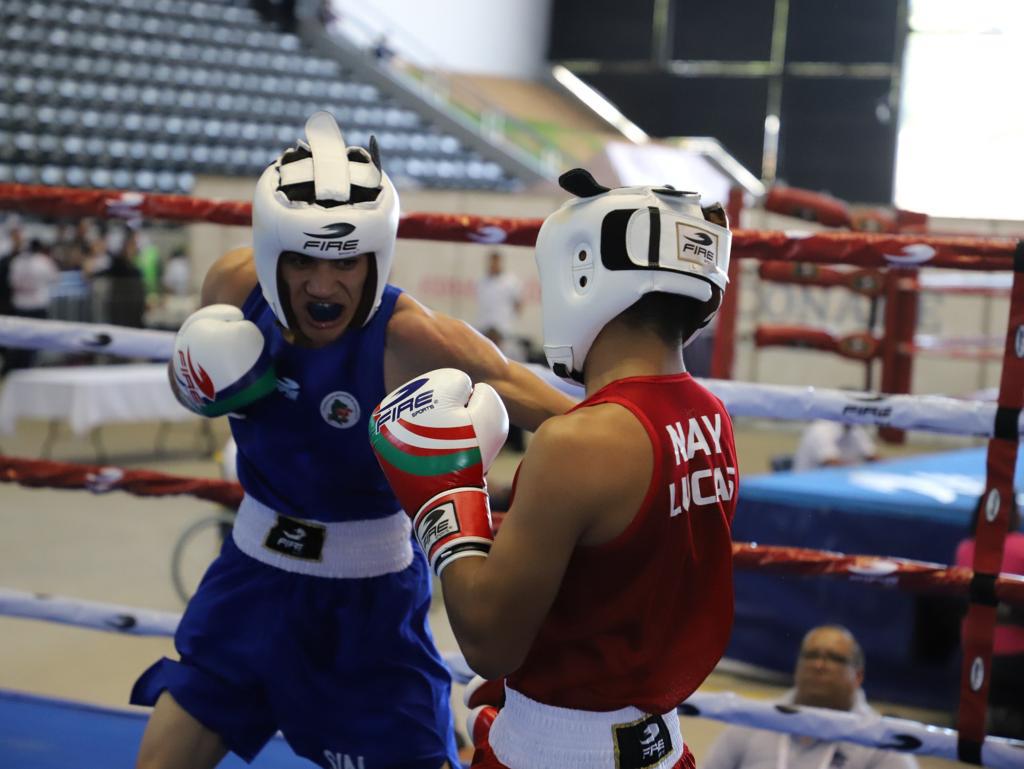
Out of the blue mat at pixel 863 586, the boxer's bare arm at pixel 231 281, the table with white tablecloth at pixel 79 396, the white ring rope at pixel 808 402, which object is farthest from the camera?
the table with white tablecloth at pixel 79 396

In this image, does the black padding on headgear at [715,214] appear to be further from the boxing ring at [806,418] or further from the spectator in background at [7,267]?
the spectator in background at [7,267]

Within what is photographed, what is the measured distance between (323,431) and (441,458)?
1.86ft

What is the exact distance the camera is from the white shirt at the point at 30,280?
9.64 meters

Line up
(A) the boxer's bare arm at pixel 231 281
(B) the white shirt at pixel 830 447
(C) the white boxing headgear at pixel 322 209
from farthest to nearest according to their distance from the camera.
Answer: (B) the white shirt at pixel 830 447 → (A) the boxer's bare arm at pixel 231 281 → (C) the white boxing headgear at pixel 322 209

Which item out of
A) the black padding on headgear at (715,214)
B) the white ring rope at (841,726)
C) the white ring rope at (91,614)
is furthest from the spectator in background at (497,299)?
the black padding on headgear at (715,214)

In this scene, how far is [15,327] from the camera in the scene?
2793mm

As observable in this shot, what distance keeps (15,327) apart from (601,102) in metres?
18.7

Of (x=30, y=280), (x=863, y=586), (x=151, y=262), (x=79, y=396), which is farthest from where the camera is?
(x=151, y=262)

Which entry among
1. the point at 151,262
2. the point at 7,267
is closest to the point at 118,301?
the point at 7,267

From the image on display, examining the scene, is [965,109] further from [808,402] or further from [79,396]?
[808,402]

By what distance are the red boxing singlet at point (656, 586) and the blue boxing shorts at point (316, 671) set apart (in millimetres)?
464

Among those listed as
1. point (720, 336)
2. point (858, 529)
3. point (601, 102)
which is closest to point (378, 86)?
point (601, 102)

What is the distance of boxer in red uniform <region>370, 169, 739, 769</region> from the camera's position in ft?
4.34

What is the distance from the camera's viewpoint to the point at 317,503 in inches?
77.2
